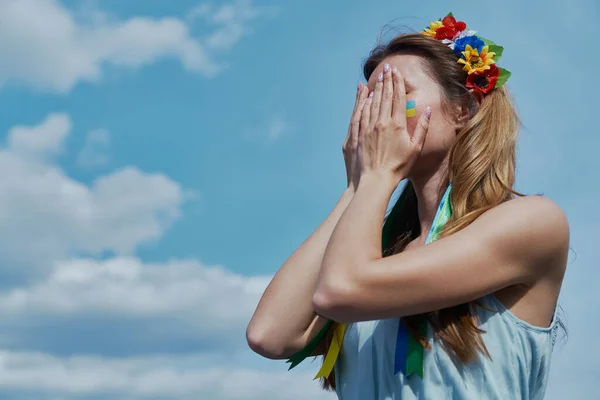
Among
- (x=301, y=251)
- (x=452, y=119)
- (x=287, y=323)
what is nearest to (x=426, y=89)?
(x=452, y=119)

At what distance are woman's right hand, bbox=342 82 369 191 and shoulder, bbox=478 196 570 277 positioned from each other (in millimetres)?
687

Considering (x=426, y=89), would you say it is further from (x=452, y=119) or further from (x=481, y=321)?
(x=481, y=321)

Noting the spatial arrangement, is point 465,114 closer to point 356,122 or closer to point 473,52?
point 473,52

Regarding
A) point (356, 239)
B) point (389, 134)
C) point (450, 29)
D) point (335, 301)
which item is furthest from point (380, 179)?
point (450, 29)

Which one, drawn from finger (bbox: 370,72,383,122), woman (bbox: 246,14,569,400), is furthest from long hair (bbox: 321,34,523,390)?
finger (bbox: 370,72,383,122)

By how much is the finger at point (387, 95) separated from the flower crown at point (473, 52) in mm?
386

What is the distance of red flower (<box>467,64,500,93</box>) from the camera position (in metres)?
3.54

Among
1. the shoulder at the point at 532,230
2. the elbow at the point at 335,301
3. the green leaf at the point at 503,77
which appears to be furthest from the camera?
the green leaf at the point at 503,77

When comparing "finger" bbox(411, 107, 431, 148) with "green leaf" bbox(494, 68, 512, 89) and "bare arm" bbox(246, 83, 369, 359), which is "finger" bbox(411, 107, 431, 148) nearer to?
"bare arm" bbox(246, 83, 369, 359)

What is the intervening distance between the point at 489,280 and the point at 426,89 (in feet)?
3.09

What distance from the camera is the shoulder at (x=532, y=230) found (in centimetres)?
296

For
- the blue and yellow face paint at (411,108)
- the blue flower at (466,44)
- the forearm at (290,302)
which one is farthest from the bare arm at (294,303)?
the blue flower at (466,44)

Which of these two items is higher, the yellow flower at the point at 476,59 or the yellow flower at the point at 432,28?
the yellow flower at the point at 432,28

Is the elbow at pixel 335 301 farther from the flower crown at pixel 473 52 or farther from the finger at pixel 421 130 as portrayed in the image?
the flower crown at pixel 473 52
